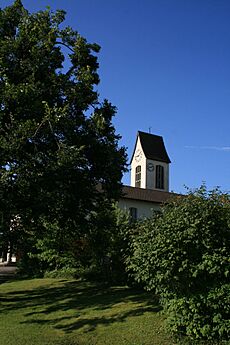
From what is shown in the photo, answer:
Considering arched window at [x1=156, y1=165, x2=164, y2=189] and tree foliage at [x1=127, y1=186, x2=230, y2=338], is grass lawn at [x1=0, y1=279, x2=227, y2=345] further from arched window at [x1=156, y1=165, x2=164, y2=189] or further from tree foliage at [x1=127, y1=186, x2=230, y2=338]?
arched window at [x1=156, y1=165, x2=164, y2=189]

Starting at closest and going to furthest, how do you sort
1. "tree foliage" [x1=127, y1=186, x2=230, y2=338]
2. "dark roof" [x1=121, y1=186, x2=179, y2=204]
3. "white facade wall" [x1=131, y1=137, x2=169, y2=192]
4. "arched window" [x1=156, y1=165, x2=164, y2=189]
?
"tree foliage" [x1=127, y1=186, x2=230, y2=338] → "dark roof" [x1=121, y1=186, x2=179, y2=204] → "white facade wall" [x1=131, y1=137, x2=169, y2=192] → "arched window" [x1=156, y1=165, x2=164, y2=189]

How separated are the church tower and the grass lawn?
58.8 m

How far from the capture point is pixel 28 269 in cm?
2864

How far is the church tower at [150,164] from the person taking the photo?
76.9 m

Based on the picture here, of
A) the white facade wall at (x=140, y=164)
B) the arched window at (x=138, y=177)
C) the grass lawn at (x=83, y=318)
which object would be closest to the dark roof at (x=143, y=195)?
the white facade wall at (x=140, y=164)

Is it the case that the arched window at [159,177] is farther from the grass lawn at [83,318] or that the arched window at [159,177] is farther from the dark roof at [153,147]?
the grass lawn at [83,318]

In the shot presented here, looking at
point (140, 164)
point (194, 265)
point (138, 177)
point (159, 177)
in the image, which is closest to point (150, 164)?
point (140, 164)

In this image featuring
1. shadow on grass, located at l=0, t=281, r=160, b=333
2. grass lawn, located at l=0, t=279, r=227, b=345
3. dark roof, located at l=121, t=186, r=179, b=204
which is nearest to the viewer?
grass lawn, located at l=0, t=279, r=227, b=345

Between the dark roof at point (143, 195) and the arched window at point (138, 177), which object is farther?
the arched window at point (138, 177)

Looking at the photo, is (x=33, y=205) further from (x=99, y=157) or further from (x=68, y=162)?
(x=99, y=157)

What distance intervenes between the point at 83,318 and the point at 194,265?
494 centimetres

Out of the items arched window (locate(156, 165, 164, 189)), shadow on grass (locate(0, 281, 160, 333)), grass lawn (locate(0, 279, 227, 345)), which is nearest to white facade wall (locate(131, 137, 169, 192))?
arched window (locate(156, 165, 164, 189))

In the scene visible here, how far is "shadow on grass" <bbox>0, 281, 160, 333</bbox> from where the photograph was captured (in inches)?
470

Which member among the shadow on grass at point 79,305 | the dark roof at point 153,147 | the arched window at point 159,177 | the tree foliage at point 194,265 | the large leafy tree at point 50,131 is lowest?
the shadow on grass at point 79,305
